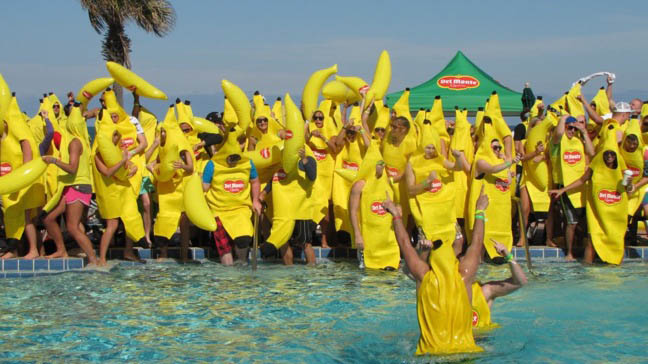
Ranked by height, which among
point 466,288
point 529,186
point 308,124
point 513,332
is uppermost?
point 308,124

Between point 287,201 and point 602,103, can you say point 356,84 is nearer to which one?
point 287,201

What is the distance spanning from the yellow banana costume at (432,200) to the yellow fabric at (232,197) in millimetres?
2054

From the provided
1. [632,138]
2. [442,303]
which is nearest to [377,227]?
[632,138]

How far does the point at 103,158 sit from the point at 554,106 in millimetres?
6041

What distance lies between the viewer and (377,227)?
10367 mm

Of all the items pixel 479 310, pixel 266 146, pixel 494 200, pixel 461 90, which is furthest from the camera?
pixel 461 90

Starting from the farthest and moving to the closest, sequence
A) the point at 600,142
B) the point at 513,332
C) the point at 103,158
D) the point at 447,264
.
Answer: the point at 600,142
the point at 103,158
the point at 513,332
the point at 447,264

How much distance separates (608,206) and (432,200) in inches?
90.5

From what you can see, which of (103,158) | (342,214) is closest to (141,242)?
(103,158)

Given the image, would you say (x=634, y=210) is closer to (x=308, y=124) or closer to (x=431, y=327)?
(x=308, y=124)

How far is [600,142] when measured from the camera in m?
11.0

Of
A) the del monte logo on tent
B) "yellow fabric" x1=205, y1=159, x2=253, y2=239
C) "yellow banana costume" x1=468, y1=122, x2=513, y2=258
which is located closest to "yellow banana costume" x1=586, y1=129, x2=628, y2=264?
"yellow banana costume" x1=468, y1=122, x2=513, y2=258

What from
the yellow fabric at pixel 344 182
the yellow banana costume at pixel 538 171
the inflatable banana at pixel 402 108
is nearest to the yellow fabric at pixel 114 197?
the yellow fabric at pixel 344 182

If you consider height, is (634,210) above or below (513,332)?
above
